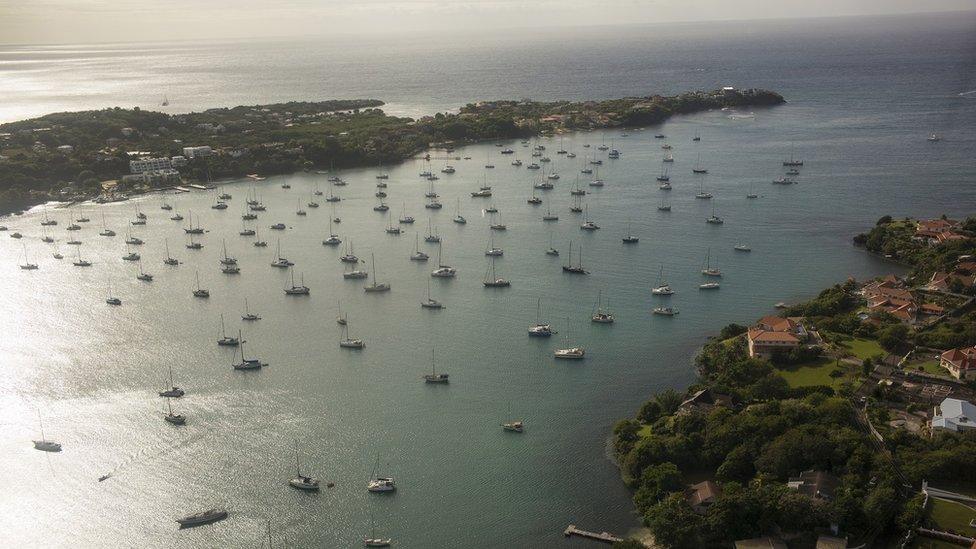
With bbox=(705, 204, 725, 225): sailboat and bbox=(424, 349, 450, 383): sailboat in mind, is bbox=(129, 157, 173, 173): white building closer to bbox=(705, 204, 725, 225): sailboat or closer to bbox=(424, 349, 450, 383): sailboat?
bbox=(705, 204, 725, 225): sailboat

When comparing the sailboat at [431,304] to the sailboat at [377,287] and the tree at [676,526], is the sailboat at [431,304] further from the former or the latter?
the tree at [676,526]

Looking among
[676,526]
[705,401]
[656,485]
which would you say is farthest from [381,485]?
[705,401]

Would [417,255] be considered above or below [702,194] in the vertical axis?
below

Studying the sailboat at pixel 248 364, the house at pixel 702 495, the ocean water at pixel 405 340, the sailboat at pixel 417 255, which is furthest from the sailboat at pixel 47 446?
the sailboat at pixel 417 255

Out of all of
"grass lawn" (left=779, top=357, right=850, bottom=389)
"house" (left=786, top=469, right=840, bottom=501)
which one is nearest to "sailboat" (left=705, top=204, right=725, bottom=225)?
"grass lawn" (left=779, top=357, right=850, bottom=389)

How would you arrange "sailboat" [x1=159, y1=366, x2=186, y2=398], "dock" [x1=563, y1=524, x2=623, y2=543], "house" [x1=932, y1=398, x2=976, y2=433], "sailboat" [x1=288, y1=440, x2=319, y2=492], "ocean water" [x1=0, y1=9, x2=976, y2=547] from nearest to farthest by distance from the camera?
"dock" [x1=563, y1=524, x2=623, y2=543], "ocean water" [x1=0, y1=9, x2=976, y2=547], "house" [x1=932, y1=398, x2=976, y2=433], "sailboat" [x1=288, y1=440, x2=319, y2=492], "sailboat" [x1=159, y1=366, x2=186, y2=398]

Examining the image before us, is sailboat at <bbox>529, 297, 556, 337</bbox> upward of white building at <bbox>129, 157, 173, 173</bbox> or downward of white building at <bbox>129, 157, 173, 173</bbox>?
downward

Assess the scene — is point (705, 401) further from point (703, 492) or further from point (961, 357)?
point (961, 357)
